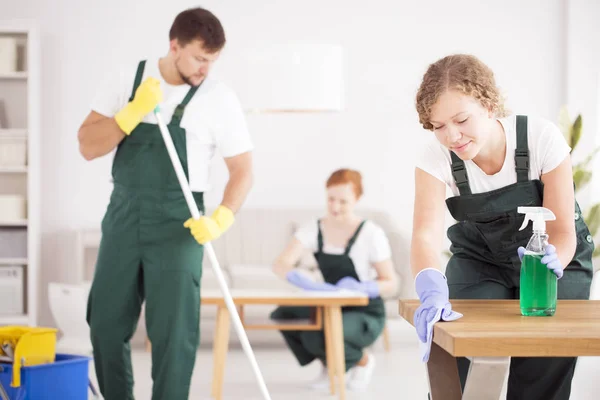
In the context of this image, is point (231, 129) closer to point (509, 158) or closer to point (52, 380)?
point (52, 380)

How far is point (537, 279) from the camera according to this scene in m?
1.53

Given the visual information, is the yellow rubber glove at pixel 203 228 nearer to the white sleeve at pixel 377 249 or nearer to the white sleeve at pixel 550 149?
the white sleeve at pixel 550 149

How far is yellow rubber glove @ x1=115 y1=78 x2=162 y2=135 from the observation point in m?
2.44

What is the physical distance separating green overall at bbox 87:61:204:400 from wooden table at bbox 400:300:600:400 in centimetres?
104

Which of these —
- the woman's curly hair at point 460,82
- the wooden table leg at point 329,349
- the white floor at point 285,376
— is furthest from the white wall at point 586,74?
the woman's curly hair at point 460,82

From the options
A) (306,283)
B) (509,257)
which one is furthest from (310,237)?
(509,257)

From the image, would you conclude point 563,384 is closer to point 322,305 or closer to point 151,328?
point 151,328

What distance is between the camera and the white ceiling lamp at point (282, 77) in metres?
3.39

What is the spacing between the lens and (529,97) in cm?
620

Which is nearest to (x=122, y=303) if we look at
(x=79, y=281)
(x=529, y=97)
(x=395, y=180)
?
(x=79, y=281)

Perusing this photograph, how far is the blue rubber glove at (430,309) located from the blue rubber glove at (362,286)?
2386 mm

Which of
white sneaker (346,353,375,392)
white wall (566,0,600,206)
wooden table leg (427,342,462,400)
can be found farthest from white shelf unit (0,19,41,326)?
wooden table leg (427,342,462,400)

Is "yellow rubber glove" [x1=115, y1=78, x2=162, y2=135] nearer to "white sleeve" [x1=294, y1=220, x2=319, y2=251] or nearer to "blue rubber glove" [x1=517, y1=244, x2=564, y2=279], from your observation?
"blue rubber glove" [x1=517, y1=244, x2=564, y2=279]

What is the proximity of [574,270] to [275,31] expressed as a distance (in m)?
4.52
